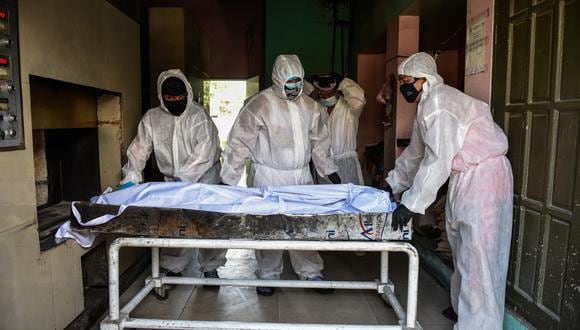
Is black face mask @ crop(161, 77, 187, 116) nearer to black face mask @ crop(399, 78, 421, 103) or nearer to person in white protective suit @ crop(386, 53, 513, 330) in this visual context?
black face mask @ crop(399, 78, 421, 103)

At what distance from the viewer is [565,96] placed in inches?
67.9

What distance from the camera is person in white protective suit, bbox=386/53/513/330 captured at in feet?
6.46

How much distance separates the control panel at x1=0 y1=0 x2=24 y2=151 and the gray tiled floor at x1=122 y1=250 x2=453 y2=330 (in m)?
1.27

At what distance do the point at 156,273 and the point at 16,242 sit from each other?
97 cm

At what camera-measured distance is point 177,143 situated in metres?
2.78

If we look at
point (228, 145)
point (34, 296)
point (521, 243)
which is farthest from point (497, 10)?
point (34, 296)

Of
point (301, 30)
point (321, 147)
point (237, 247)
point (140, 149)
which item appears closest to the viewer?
point (237, 247)

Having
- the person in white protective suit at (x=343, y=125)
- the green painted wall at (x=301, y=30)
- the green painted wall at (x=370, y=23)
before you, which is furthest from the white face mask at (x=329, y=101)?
the green painted wall at (x=301, y=30)

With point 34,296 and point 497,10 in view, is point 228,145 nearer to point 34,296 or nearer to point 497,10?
point 34,296

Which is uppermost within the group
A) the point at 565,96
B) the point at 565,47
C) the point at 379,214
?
the point at 565,47

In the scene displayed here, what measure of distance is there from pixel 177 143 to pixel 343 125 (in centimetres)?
166

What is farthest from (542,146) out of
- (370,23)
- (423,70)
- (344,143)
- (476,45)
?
(370,23)

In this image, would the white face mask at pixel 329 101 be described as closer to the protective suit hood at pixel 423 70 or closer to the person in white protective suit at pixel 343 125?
the person in white protective suit at pixel 343 125

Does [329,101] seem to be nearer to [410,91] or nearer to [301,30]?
[410,91]
